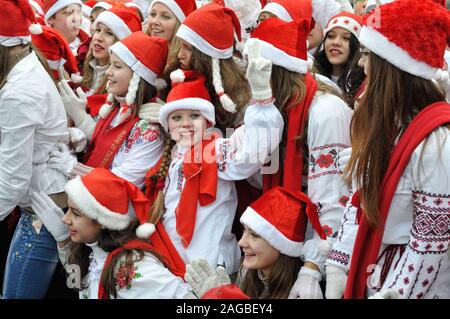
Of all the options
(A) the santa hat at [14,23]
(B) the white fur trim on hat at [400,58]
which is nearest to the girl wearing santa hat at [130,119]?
(A) the santa hat at [14,23]

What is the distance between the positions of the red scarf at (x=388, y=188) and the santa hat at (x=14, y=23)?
7.63 feet

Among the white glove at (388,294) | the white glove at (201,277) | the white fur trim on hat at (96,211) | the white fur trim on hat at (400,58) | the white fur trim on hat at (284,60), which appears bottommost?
the white glove at (201,277)

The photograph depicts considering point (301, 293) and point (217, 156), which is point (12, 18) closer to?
point (217, 156)

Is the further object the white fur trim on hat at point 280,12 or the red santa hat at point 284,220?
the white fur trim on hat at point 280,12

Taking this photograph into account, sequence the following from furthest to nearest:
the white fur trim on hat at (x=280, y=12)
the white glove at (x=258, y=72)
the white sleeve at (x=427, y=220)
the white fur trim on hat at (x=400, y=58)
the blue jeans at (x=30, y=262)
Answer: the white fur trim on hat at (x=280, y=12)
the blue jeans at (x=30, y=262)
the white glove at (x=258, y=72)
the white fur trim on hat at (x=400, y=58)
the white sleeve at (x=427, y=220)

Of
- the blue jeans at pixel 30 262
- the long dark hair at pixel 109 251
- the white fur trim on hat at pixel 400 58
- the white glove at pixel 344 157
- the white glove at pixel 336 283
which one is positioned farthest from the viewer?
the blue jeans at pixel 30 262

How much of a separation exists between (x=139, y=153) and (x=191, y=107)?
47cm

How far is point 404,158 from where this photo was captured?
2514 mm

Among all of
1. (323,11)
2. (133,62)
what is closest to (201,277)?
(133,62)

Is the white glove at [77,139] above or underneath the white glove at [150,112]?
underneath

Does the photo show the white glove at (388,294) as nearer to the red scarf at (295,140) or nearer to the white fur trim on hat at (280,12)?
the red scarf at (295,140)

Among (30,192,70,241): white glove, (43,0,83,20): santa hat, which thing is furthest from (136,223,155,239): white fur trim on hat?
(43,0,83,20): santa hat

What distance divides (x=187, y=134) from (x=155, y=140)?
32 centimetres

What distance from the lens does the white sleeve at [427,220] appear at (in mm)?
2447
